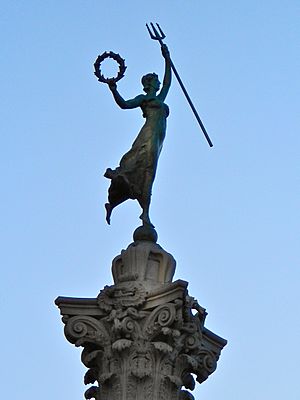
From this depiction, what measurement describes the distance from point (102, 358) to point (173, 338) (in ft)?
3.95

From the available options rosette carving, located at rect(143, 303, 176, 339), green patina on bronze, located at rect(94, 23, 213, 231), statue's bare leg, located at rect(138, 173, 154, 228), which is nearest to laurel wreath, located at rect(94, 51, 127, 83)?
green patina on bronze, located at rect(94, 23, 213, 231)

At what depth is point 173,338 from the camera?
Result: 16547 millimetres

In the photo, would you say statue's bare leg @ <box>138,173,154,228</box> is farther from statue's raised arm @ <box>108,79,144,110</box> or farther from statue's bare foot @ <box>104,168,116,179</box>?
statue's raised arm @ <box>108,79,144,110</box>

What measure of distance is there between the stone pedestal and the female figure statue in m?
1.71

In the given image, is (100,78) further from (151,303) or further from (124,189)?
(151,303)

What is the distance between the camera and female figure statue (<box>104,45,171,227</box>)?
1847 centimetres

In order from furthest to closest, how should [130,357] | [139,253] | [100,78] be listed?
[100,78] → [139,253] → [130,357]

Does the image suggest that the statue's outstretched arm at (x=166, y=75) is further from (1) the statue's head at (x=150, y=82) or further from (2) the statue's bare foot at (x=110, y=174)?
(2) the statue's bare foot at (x=110, y=174)

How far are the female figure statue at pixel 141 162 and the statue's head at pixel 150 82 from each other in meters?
0.32

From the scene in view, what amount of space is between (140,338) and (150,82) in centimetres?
528

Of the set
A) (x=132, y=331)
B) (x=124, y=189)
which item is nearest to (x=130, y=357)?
(x=132, y=331)

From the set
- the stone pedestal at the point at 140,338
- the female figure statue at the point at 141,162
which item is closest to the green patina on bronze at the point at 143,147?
the female figure statue at the point at 141,162

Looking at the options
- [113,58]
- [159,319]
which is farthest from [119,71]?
[159,319]

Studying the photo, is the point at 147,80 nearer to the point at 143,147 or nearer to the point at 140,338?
the point at 143,147
